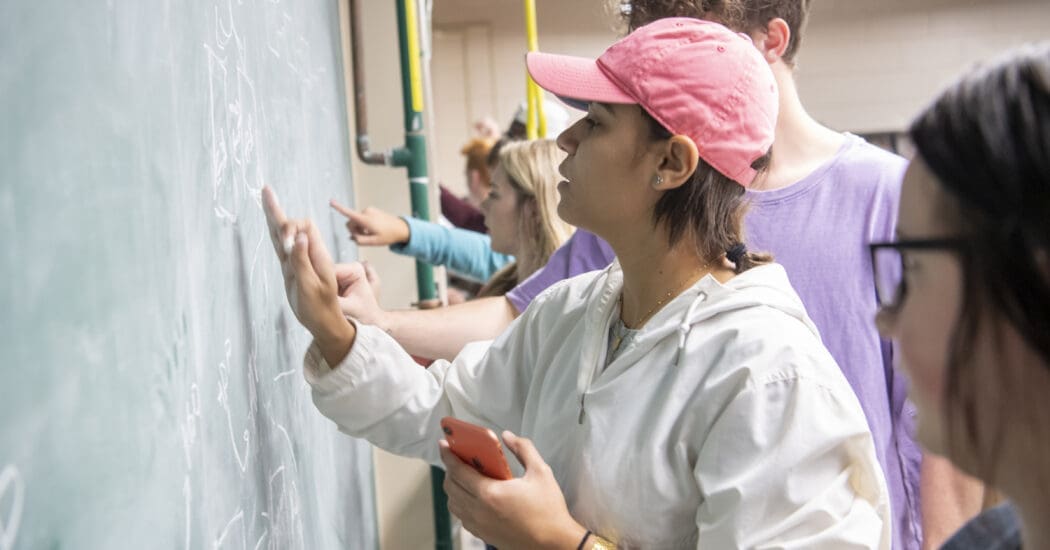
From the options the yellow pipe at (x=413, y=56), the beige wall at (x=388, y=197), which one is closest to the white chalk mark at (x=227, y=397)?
the yellow pipe at (x=413, y=56)

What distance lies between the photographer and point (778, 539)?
0.90m

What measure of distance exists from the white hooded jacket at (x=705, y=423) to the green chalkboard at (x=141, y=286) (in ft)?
0.66

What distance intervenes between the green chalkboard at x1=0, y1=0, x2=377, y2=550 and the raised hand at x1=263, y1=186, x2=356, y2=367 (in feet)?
0.10

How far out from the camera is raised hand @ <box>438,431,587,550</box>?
96cm

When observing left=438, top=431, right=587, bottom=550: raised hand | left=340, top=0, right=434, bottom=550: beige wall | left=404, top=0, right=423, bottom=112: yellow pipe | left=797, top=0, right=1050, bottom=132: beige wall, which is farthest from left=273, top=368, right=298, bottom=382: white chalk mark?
left=797, top=0, right=1050, bottom=132: beige wall

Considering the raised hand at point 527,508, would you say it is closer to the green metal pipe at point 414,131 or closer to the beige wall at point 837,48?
the green metal pipe at point 414,131

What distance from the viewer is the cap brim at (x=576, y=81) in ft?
3.51

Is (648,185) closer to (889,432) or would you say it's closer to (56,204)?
(889,432)

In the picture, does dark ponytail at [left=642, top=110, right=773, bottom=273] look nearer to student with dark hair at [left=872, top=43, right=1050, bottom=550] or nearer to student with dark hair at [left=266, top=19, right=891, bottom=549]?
student with dark hair at [left=266, top=19, right=891, bottom=549]

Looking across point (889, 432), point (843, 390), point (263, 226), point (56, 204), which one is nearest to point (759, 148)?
point (843, 390)

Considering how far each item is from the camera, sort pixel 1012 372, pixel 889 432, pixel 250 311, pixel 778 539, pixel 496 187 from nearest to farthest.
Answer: pixel 1012 372
pixel 778 539
pixel 250 311
pixel 889 432
pixel 496 187

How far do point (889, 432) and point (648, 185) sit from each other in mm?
429

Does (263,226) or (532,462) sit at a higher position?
(263,226)

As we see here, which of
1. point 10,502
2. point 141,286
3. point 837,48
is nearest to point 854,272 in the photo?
point 141,286
